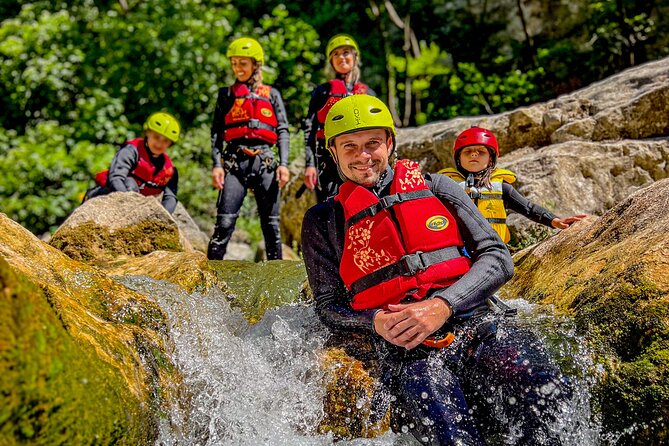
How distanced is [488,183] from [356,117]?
7.07 feet

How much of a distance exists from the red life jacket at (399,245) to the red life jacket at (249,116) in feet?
9.67

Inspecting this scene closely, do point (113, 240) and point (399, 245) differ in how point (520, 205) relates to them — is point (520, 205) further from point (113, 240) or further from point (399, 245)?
point (113, 240)

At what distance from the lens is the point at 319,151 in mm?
5352

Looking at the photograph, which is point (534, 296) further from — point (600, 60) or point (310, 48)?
point (310, 48)

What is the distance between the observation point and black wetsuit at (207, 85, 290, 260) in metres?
5.55

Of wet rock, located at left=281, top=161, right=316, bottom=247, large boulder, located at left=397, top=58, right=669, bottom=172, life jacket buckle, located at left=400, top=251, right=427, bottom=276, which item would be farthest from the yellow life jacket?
wet rock, located at left=281, top=161, right=316, bottom=247

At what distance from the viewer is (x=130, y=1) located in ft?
50.0

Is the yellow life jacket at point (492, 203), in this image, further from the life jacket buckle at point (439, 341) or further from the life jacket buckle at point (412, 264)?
the life jacket buckle at point (439, 341)

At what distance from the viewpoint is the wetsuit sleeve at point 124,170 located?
245 inches

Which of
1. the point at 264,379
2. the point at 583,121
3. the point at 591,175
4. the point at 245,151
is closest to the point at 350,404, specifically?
the point at 264,379

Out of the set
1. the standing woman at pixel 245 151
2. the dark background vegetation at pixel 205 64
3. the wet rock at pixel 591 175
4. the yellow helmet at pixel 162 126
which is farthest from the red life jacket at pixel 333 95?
the dark background vegetation at pixel 205 64

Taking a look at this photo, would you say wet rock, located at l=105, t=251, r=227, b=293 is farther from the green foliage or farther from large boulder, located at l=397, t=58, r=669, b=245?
the green foliage

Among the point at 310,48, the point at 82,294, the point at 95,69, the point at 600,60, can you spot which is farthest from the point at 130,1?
the point at 82,294

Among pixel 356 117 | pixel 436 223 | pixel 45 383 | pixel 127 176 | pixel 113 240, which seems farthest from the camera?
pixel 127 176
